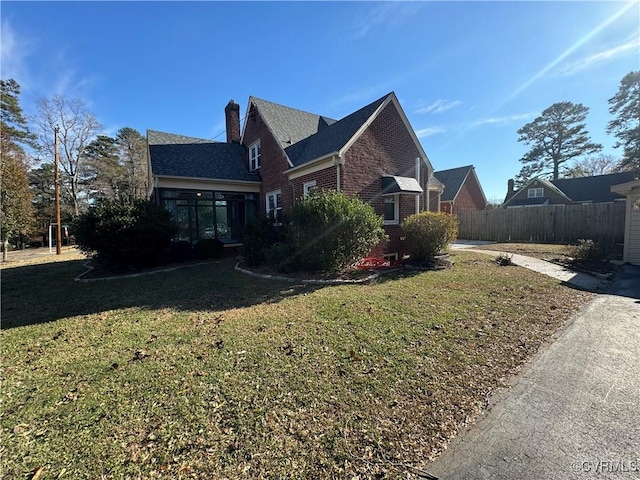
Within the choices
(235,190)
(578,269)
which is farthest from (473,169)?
(235,190)

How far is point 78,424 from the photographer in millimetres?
2463

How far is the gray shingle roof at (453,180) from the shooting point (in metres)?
29.5

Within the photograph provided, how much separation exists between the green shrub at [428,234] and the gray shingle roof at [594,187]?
1127 inches

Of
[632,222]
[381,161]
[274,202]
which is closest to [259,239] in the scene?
[274,202]

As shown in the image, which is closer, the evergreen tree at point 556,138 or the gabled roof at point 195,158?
the gabled roof at point 195,158

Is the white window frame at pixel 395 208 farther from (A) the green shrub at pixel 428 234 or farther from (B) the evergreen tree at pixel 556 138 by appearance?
(B) the evergreen tree at pixel 556 138

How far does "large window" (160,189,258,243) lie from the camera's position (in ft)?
42.5

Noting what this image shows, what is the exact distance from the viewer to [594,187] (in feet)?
93.3

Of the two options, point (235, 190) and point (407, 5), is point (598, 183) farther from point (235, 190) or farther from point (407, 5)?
point (235, 190)

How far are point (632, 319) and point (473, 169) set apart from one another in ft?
97.8

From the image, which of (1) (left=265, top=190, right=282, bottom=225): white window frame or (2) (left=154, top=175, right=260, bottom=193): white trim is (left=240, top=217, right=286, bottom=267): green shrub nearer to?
(1) (left=265, top=190, right=282, bottom=225): white window frame

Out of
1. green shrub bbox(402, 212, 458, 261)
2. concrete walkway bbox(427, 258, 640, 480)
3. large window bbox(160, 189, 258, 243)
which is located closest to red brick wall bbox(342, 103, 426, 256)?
green shrub bbox(402, 212, 458, 261)

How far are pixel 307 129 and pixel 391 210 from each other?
7.65 metres

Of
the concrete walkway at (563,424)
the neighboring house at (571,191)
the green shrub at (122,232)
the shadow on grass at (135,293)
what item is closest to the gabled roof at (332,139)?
the shadow on grass at (135,293)
